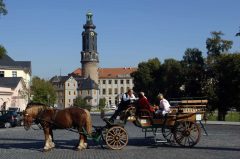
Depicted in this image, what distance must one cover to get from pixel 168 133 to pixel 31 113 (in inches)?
206

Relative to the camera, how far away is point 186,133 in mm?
16797

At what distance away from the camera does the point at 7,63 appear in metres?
99.9

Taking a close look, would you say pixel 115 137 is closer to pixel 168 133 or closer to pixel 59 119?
pixel 59 119

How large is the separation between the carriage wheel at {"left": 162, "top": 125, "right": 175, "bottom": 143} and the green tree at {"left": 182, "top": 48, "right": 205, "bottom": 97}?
41.5 m

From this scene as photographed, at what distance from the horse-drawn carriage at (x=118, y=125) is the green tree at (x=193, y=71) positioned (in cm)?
4274

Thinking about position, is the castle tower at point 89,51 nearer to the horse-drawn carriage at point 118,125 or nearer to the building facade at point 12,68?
the building facade at point 12,68

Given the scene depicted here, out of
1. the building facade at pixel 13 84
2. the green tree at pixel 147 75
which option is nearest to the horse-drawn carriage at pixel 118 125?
the building facade at pixel 13 84

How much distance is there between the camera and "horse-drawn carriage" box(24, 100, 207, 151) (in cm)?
1627

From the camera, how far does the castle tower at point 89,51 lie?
166125 millimetres

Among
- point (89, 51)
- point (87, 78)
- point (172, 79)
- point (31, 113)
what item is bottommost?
point (31, 113)

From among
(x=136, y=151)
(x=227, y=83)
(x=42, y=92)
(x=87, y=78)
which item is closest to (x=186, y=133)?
(x=136, y=151)

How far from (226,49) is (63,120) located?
5009 centimetres

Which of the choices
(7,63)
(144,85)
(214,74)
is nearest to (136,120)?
(214,74)

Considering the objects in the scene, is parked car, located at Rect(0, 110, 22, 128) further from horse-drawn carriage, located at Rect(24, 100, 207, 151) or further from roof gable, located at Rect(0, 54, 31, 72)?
roof gable, located at Rect(0, 54, 31, 72)
